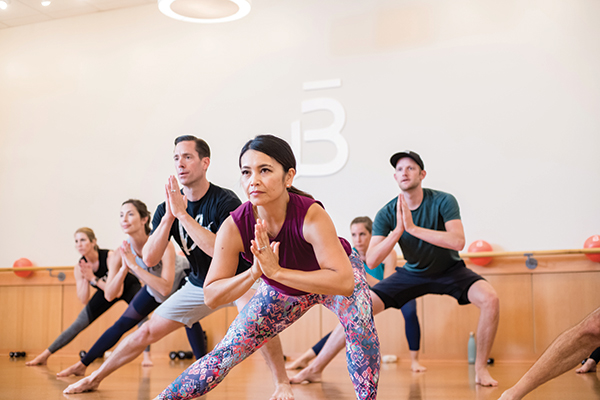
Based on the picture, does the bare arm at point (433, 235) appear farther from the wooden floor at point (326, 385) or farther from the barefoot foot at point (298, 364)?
the barefoot foot at point (298, 364)

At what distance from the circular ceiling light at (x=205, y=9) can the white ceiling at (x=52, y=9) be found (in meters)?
2.46

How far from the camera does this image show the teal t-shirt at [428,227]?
3.73 metres

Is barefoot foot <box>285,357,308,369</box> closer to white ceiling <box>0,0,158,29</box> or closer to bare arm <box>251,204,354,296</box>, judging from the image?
bare arm <box>251,204,354,296</box>

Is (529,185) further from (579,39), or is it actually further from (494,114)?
(579,39)

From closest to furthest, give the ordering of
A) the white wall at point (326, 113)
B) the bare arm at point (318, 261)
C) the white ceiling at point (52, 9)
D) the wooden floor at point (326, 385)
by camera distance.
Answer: the bare arm at point (318, 261), the wooden floor at point (326, 385), the white wall at point (326, 113), the white ceiling at point (52, 9)

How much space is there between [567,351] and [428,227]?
2.04 m

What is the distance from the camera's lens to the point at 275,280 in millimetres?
1938

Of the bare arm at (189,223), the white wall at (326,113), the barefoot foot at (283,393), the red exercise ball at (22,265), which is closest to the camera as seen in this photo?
the bare arm at (189,223)

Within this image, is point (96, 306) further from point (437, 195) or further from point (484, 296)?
point (484, 296)

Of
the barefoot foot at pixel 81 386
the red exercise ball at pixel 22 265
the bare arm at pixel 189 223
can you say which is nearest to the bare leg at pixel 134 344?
the barefoot foot at pixel 81 386

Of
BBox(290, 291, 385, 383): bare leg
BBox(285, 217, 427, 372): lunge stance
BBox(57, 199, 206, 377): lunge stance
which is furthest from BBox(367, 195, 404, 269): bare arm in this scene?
BBox(57, 199, 206, 377): lunge stance

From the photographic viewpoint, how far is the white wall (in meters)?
5.50

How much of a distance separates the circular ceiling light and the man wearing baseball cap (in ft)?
7.36

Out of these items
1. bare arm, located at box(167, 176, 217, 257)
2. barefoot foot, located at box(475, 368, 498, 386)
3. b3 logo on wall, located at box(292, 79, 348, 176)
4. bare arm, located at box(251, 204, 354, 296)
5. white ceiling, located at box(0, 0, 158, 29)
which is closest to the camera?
bare arm, located at box(251, 204, 354, 296)
